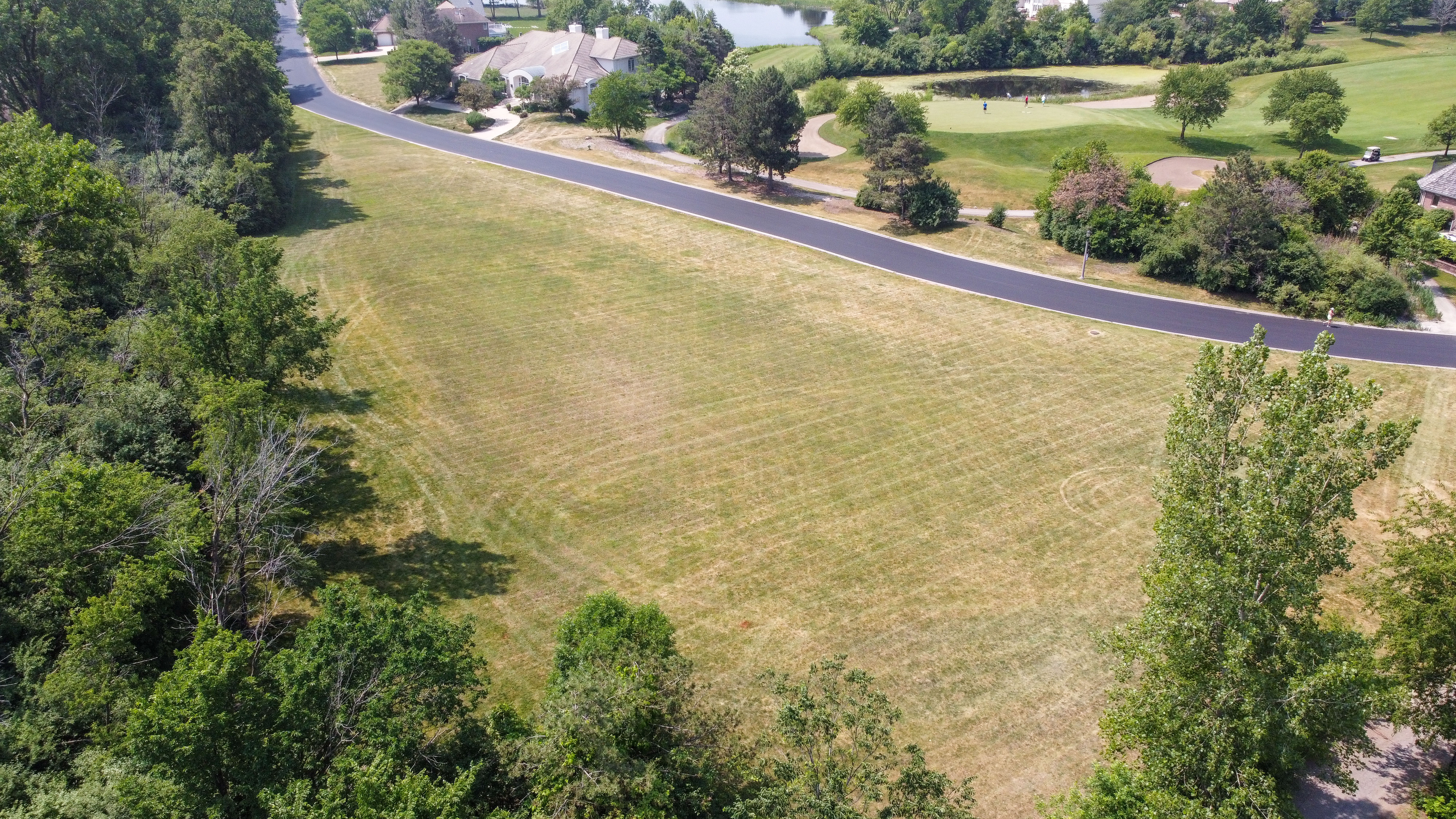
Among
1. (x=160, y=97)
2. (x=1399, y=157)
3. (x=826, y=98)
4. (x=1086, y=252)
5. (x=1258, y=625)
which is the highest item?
(x=160, y=97)

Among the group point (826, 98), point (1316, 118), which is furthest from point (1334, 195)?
point (826, 98)

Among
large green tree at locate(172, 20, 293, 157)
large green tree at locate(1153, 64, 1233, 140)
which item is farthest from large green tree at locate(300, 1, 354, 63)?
large green tree at locate(1153, 64, 1233, 140)

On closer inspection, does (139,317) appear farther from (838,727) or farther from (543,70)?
(543,70)

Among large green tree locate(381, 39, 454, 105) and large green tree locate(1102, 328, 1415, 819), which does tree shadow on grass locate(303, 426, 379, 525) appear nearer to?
large green tree locate(1102, 328, 1415, 819)

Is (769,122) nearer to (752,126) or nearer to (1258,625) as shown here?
(752,126)

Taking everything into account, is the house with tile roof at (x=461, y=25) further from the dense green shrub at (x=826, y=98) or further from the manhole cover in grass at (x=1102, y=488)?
the manhole cover in grass at (x=1102, y=488)

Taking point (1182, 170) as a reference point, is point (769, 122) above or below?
above

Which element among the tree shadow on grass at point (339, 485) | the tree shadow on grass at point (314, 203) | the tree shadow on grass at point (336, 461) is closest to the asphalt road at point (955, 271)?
the tree shadow on grass at point (314, 203)
